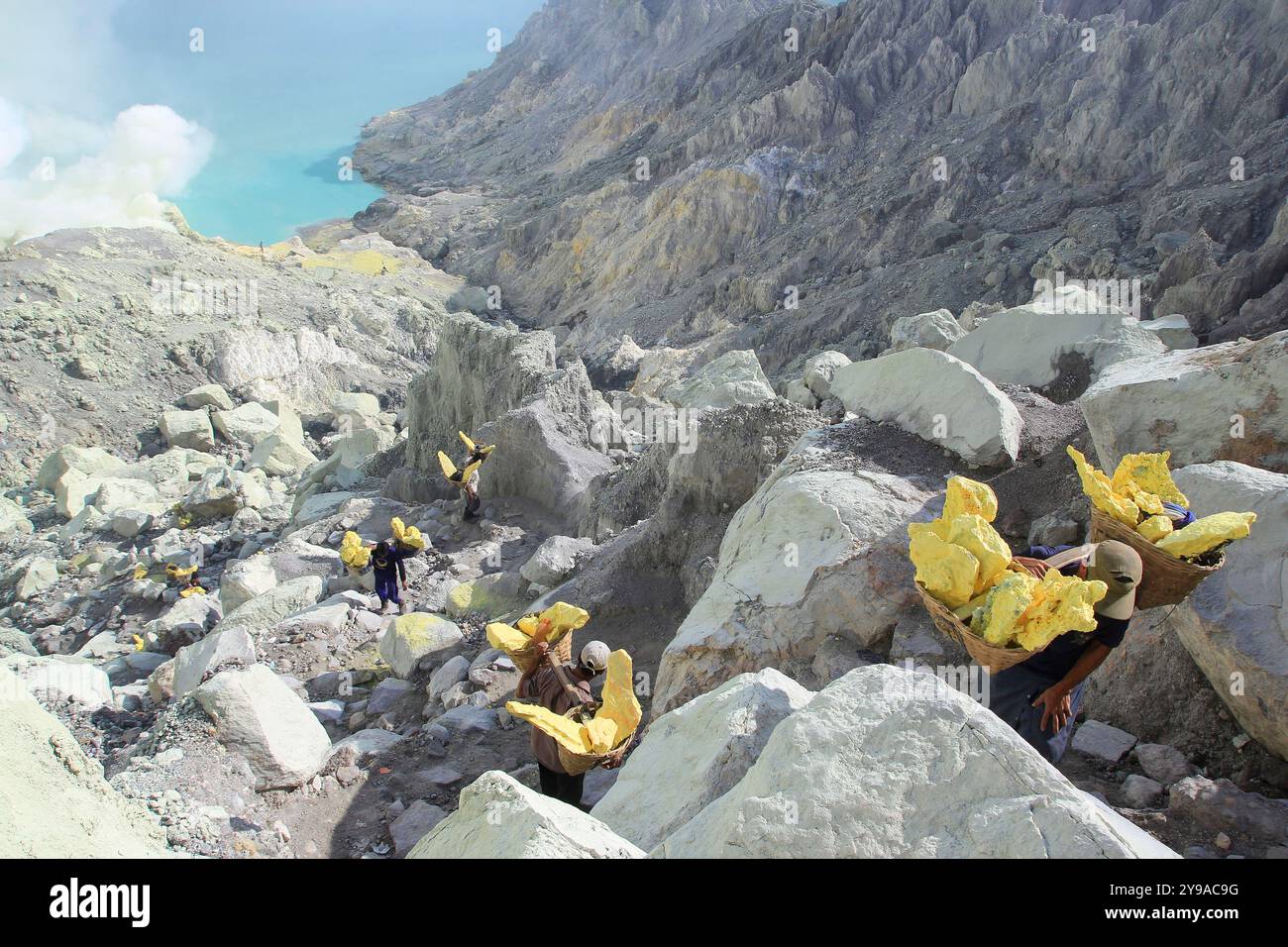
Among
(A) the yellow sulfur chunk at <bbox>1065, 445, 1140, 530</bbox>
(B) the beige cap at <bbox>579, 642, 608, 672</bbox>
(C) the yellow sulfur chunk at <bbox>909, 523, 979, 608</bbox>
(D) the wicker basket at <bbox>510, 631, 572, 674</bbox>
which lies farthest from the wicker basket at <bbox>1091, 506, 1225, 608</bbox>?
(D) the wicker basket at <bbox>510, 631, 572, 674</bbox>

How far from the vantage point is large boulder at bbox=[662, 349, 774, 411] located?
29.4ft

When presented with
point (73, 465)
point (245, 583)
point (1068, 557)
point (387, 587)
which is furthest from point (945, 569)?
point (73, 465)

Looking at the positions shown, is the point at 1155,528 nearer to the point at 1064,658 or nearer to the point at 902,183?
the point at 1064,658

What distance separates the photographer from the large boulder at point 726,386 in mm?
8953

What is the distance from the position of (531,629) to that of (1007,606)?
93.7 inches

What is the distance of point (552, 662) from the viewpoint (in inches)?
166

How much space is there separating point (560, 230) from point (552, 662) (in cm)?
3769

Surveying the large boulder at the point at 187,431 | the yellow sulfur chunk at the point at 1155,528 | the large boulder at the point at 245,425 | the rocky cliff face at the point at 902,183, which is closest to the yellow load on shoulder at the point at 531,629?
the yellow sulfur chunk at the point at 1155,528

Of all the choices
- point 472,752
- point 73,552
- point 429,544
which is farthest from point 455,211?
point 472,752

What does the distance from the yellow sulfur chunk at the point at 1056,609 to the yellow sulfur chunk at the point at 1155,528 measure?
61cm

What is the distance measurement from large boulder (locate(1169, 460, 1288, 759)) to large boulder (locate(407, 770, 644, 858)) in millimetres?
2596

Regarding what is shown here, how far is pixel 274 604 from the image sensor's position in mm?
9188

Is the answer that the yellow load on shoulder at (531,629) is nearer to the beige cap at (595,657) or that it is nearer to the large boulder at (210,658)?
the beige cap at (595,657)

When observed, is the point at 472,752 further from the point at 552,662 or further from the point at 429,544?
the point at 429,544
